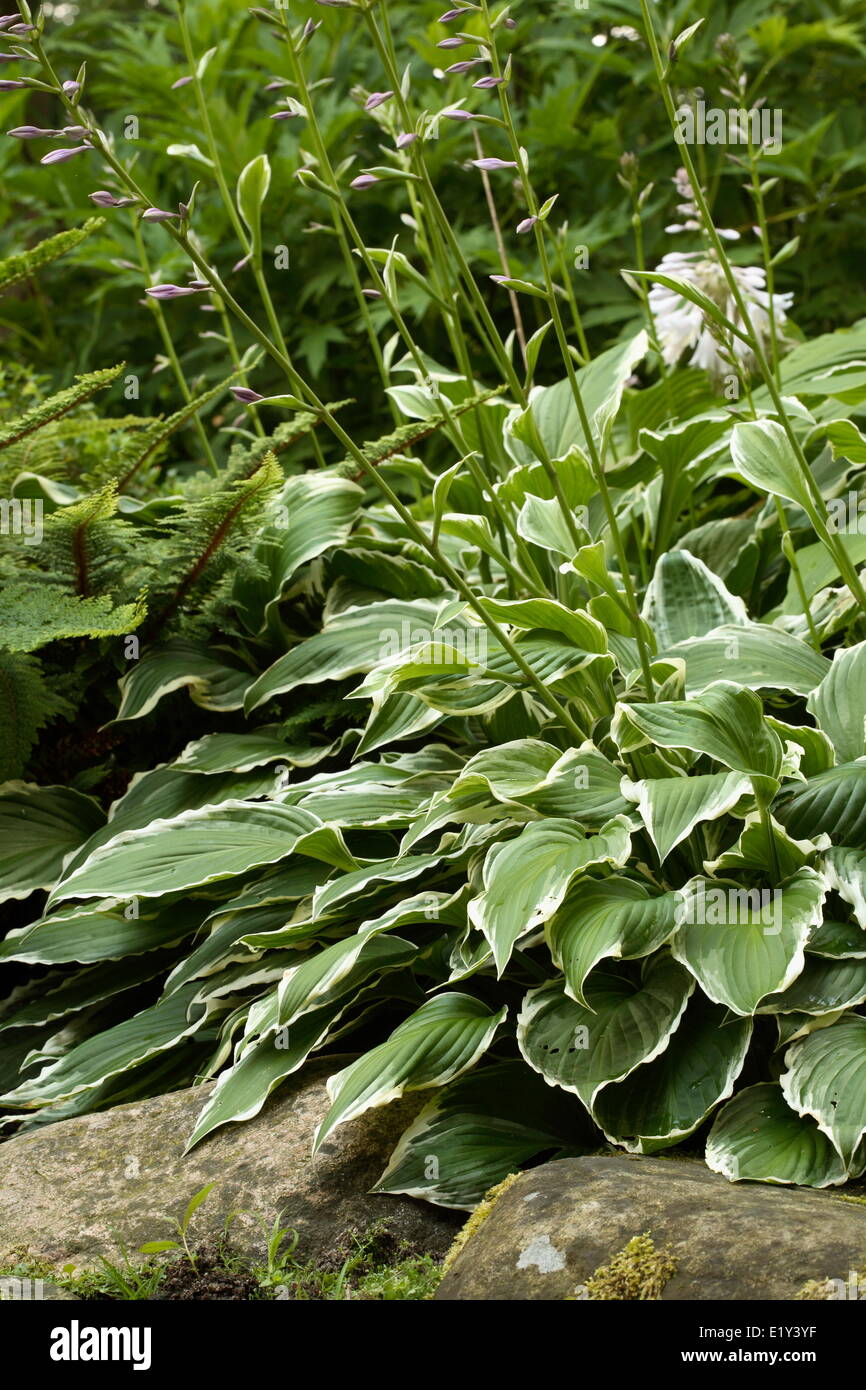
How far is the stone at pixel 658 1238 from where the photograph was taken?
→ 1414 mm

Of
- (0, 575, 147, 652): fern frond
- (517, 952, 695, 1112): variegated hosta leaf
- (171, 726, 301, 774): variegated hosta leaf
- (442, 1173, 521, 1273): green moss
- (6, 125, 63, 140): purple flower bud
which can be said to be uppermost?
(6, 125, 63, 140): purple flower bud

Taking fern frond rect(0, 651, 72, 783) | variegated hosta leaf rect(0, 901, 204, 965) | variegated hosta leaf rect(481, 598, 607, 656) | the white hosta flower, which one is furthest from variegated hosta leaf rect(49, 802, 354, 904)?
the white hosta flower

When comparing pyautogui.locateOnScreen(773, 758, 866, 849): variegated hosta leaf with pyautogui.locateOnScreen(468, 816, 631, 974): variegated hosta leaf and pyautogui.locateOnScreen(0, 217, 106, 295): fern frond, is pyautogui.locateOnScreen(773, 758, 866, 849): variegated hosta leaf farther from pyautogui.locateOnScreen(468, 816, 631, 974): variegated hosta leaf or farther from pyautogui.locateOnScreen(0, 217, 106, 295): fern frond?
pyautogui.locateOnScreen(0, 217, 106, 295): fern frond

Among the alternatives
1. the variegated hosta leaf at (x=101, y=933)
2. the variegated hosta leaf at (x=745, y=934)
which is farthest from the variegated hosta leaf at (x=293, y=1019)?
the variegated hosta leaf at (x=745, y=934)

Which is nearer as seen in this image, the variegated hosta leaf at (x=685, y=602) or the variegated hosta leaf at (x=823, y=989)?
the variegated hosta leaf at (x=823, y=989)

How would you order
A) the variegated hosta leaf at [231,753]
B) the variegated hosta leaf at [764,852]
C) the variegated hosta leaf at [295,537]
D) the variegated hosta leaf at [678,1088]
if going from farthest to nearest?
the variegated hosta leaf at [295,537] → the variegated hosta leaf at [231,753] → the variegated hosta leaf at [764,852] → the variegated hosta leaf at [678,1088]

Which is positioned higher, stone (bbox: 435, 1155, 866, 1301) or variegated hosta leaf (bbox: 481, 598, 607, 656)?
variegated hosta leaf (bbox: 481, 598, 607, 656)

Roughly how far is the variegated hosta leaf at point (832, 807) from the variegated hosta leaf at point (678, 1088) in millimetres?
344

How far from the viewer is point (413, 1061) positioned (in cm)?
190

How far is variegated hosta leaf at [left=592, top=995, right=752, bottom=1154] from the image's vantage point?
1.81 meters

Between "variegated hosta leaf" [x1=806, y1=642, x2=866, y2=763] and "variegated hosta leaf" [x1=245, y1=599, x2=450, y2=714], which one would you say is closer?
"variegated hosta leaf" [x1=806, y1=642, x2=866, y2=763]

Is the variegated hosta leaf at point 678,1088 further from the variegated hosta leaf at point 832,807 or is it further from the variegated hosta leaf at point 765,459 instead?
the variegated hosta leaf at point 765,459

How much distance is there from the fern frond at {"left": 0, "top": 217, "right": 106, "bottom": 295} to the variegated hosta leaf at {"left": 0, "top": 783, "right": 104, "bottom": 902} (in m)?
1.07
